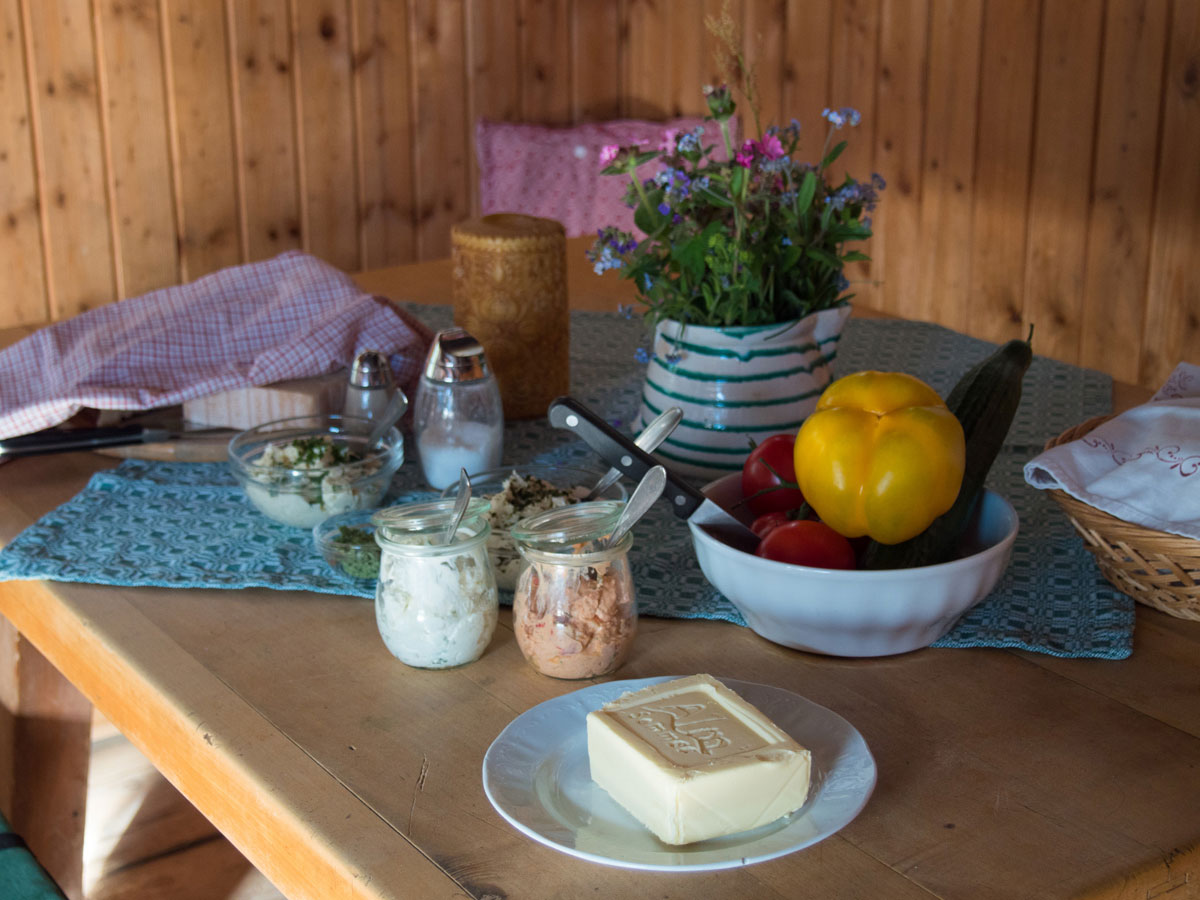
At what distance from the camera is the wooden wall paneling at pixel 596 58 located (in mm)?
3275

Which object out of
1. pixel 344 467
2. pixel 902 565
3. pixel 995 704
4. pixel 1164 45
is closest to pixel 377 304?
pixel 344 467

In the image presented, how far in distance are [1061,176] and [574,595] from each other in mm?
1954

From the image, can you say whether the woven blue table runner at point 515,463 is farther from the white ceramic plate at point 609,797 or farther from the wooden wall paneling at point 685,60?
the wooden wall paneling at point 685,60

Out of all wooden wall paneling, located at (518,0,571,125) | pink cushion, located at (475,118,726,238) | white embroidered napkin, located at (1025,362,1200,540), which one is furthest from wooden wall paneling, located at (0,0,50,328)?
white embroidered napkin, located at (1025,362,1200,540)

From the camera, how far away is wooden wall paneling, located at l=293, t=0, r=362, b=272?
2.87 metres

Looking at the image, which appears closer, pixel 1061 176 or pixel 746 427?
pixel 746 427

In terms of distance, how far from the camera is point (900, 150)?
2693 mm

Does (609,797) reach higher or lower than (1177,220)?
lower

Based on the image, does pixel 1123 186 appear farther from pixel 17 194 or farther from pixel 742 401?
pixel 17 194

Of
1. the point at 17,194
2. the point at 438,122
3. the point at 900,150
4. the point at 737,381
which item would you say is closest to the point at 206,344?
the point at 737,381

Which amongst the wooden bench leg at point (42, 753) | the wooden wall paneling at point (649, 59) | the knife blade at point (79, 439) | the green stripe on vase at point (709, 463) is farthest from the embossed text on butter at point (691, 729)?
the wooden wall paneling at point (649, 59)

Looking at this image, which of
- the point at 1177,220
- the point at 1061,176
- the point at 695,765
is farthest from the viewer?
the point at 1061,176

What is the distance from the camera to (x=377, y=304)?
4.25ft

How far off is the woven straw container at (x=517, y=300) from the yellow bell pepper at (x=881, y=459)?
0.46 m
